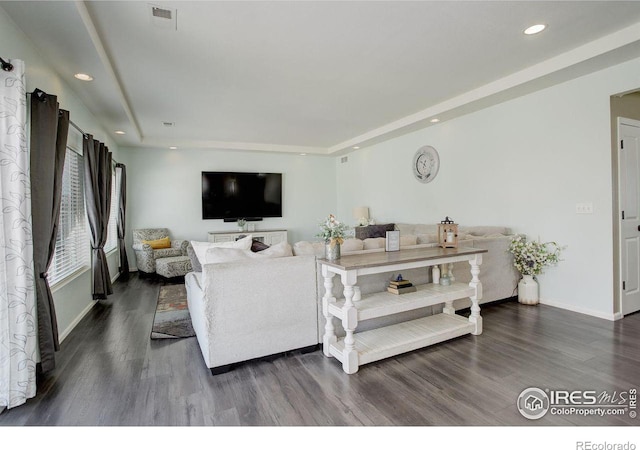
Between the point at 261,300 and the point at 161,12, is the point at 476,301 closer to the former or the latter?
the point at 261,300

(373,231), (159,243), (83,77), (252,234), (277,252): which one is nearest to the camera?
(277,252)

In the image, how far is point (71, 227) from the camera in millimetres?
3781

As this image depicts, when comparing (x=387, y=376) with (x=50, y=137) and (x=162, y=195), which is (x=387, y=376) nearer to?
(x=50, y=137)

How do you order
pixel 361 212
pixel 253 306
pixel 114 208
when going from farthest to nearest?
pixel 361 212
pixel 114 208
pixel 253 306

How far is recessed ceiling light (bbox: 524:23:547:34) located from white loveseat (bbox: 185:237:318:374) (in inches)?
102

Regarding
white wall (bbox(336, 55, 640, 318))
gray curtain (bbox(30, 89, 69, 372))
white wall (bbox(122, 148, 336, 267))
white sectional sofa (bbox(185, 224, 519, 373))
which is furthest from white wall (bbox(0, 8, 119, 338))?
white wall (bbox(336, 55, 640, 318))

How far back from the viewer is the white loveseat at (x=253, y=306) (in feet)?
7.88

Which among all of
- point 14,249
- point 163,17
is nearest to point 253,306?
point 14,249

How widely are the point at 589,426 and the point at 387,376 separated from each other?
1.12 m

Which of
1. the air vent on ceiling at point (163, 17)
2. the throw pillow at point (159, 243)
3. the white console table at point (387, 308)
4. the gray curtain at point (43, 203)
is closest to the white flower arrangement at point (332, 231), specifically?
the white console table at point (387, 308)

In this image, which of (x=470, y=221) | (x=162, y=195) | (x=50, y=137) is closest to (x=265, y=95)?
(x=50, y=137)

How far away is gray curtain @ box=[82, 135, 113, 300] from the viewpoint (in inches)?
152

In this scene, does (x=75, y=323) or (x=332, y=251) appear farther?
(x=75, y=323)

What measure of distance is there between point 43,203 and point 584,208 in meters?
4.97
